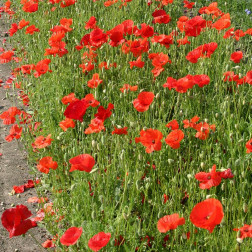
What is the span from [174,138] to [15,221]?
3.03 feet

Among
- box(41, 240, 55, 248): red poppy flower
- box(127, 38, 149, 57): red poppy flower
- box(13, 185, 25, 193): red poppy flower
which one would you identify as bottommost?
box(13, 185, 25, 193): red poppy flower

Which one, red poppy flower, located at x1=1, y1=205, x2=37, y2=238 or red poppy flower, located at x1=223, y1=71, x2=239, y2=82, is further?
red poppy flower, located at x1=223, y1=71, x2=239, y2=82

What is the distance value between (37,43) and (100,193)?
288 centimetres

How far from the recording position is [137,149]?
2771mm

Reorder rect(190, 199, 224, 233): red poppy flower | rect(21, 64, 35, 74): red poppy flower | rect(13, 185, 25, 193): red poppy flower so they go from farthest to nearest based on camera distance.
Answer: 1. rect(21, 64, 35, 74): red poppy flower
2. rect(13, 185, 25, 193): red poppy flower
3. rect(190, 199, 224, 233): red poppy flower

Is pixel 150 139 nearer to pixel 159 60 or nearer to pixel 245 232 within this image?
pixel 245 232

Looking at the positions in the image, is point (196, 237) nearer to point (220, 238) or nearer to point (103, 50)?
point (220, 238)

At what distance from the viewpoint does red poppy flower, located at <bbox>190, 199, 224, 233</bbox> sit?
1741 mm

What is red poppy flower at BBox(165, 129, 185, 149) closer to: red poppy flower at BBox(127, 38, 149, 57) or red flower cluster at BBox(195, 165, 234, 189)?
red flower cluster at BBox(195, 165, 234, 189)

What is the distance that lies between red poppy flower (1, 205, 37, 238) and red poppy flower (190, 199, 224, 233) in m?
0.69

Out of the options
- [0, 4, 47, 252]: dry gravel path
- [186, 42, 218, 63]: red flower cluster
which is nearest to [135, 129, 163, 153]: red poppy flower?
[0, 4, 47, 252]: dry gravel path

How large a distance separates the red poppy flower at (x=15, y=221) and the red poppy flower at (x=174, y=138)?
0.83 meters

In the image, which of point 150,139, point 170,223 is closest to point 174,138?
point 150,139

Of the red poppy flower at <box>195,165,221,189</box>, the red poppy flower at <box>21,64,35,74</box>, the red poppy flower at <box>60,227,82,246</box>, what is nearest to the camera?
the red poppy flower at <box>60,227,82,246</box>
